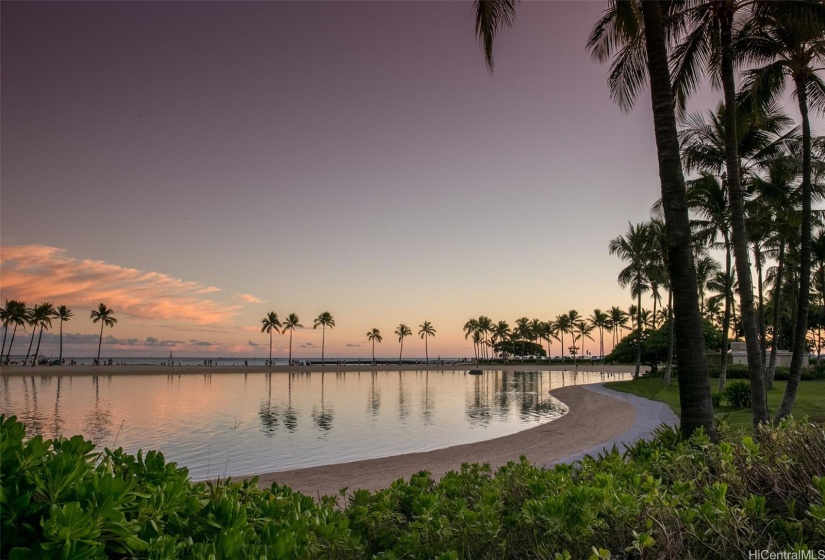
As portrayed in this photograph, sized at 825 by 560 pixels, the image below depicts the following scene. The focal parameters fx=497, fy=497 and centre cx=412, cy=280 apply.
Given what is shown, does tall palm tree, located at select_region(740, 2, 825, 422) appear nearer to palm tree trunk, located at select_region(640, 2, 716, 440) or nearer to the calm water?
palm tree trunk, located at select_region(640, 2, 716, 440)

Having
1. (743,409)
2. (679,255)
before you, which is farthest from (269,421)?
(679,255)

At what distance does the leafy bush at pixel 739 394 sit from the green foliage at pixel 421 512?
20.4 meters

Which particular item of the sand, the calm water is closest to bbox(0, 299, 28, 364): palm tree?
the calm water

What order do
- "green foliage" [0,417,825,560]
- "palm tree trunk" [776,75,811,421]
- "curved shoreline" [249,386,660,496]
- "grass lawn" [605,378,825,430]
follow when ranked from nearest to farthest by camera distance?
"green foliage" [0,417,825,560] < "curved shoreline" [249,386,660,496] < "palm tree trunk" [776,75,811,421] < "grass lawn" [605,378,825,430]

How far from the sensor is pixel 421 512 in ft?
10.5

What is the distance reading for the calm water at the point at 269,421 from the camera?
1778cm

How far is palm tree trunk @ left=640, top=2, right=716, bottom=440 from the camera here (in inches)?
272

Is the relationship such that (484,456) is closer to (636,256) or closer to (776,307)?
(776,307)

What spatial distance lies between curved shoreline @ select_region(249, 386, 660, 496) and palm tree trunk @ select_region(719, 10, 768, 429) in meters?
4.39

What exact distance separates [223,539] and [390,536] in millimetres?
1604

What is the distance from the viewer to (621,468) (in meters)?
3.96

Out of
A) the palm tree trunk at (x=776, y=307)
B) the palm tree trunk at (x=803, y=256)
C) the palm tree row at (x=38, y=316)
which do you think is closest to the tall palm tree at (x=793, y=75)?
the palm tree trunk at (x=803, y=256)

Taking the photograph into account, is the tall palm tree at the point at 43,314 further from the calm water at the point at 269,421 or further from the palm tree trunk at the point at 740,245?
the palm tree trunk at the point at 740,245

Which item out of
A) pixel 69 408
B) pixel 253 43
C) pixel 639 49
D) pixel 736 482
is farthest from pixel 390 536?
pixel 69 408
